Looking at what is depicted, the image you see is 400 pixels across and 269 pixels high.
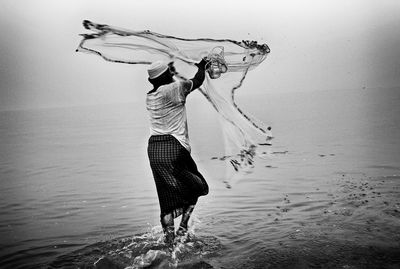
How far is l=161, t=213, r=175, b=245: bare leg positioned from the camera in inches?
166

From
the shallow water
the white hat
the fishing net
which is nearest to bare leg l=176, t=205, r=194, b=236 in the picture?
the shallow water

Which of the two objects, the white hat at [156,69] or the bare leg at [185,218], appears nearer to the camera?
the white hat at [156,69]

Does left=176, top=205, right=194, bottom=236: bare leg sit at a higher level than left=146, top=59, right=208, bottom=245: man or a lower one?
lower

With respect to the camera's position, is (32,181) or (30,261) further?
(32,181)

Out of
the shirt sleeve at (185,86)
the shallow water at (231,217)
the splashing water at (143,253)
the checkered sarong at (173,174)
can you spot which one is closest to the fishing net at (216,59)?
the shallow water at (231,217)

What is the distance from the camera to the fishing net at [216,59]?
4418mm

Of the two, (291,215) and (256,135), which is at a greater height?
(256,135)

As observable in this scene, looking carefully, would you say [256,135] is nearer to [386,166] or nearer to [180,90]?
[180,90]

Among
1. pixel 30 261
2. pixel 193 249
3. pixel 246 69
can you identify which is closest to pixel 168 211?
pixel 193 249

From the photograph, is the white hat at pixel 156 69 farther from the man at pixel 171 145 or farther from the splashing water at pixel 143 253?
the splashing water at pixel 143 253

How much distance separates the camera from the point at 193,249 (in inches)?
167

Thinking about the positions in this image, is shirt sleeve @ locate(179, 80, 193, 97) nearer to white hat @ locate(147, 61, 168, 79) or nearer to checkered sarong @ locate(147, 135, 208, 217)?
white hat @ locate(147, 61, 168, 79)

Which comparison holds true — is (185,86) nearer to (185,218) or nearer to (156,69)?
(156,69)

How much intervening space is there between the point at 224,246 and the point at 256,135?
1231 millimetres
